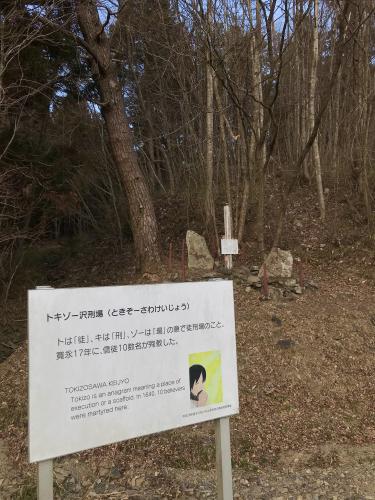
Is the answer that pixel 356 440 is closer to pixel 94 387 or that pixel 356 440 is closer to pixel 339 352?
pixel 339 352

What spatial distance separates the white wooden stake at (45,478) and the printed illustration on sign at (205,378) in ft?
3.13

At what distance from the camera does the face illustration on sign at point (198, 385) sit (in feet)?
10.4

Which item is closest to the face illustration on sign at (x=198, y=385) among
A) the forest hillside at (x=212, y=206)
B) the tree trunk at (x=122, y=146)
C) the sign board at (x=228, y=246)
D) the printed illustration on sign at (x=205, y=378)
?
the printed illustration on sign at (x=205, y=378)

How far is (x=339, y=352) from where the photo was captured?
22.6ft

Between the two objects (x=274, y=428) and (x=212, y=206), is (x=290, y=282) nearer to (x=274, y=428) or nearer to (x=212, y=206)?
(x=212, y=206)

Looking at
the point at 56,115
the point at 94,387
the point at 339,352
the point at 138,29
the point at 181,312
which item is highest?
the point at 138,29

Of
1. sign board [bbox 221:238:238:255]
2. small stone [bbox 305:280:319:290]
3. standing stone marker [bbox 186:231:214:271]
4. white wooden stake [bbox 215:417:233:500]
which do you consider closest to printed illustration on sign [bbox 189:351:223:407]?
white wooden stake [bbox 215:417:233:500]

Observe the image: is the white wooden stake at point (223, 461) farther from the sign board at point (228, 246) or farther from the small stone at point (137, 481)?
the sign board at point (228, 246)

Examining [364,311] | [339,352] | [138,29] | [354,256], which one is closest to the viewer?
[339,352]

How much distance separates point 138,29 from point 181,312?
37.7 feet

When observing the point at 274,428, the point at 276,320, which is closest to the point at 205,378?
the point at 274,428

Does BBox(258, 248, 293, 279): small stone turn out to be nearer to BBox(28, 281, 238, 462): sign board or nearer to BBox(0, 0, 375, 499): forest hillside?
BBox(0, 0, 375, 499): forest hillside

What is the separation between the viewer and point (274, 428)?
5.36m

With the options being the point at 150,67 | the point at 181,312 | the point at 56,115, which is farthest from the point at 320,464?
the point at 150,67
